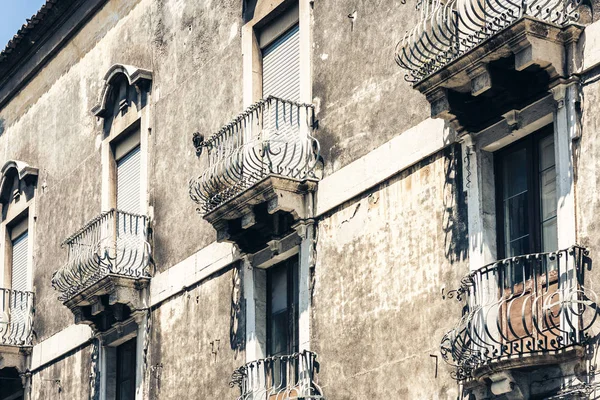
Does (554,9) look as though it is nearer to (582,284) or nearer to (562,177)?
(562,177)

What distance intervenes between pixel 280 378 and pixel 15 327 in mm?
9136

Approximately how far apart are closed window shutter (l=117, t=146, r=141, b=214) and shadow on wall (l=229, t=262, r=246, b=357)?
138 inches

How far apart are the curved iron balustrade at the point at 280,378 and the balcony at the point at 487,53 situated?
347cm

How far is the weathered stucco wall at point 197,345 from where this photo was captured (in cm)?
1930

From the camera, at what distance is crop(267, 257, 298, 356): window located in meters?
18.3

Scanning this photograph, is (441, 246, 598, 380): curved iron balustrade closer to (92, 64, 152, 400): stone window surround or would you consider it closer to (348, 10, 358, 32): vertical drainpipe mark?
(348, 10, 358, 32): vertical drainpipe mark

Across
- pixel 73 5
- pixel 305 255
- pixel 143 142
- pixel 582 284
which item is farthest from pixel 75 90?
pixel 582 284

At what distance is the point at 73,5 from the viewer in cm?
2586

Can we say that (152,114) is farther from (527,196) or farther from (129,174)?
(527,196)

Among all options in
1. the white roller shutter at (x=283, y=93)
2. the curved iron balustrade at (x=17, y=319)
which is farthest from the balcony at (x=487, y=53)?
the curved iron balustrade at (x=17, y=319)

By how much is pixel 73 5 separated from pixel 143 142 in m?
4.49

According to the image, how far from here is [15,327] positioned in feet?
84.8

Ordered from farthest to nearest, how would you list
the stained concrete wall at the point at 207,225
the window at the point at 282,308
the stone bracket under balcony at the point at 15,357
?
the stone bracket under balcony at the point at 15,357
the window at the point at 282,308
the stained concrete wall at the point at 207,225

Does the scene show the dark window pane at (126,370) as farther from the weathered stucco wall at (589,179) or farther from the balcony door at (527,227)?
the weathered stucco wall at (589,179)
